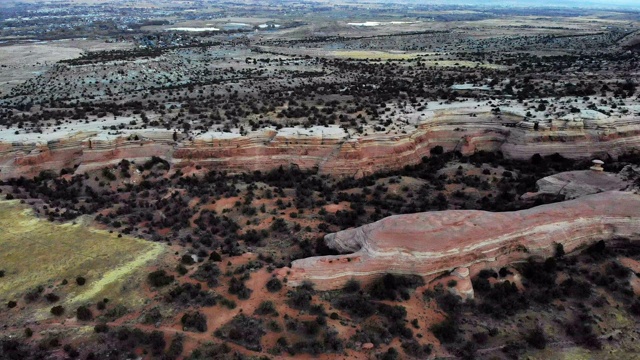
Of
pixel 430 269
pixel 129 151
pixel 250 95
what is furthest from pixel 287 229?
pixel 250 95

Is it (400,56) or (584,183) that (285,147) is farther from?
(400,56)

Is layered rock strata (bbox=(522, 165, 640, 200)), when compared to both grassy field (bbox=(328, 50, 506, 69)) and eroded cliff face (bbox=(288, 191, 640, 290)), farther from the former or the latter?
grassy field (bbox=(328, 50, 506, 69))

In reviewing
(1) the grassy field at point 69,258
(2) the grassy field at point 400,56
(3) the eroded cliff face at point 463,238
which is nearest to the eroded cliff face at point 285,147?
(1) the grassy field at point 69,258

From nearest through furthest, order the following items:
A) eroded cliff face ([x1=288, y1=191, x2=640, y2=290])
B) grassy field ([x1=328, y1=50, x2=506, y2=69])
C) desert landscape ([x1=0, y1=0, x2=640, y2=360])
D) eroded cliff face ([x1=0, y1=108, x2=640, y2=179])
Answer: desert landscape ([x1=0, y1=0, x2=640, y2=360]) < eroded cliff face ([x1=288, y1=191, x2=640, y2=290]) < eroded cliff face ([x1=0, y1=108, x2=640, y2=179]) < grassy field ([x1=328, y1=50, x2=506, y2=69])

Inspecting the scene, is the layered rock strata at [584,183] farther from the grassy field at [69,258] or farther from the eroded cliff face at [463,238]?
the grassy field at [69,258]

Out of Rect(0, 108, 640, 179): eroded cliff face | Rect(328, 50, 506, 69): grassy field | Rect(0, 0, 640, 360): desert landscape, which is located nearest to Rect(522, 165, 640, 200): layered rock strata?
Rect(0, 0, 640, 360): desert landscape

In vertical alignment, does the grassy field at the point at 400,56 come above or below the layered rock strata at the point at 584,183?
above

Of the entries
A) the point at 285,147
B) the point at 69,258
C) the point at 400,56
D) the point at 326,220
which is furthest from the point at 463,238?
A: the point at 400,56
